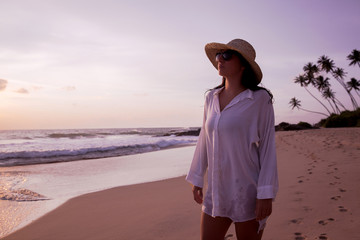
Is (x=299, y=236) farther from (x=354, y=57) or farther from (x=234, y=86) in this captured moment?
→ (x=354, y=57)

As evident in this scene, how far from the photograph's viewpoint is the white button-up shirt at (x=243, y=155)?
1.84 m

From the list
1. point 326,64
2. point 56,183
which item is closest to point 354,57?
point 326,64

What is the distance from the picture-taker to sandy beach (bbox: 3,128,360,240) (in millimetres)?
3398

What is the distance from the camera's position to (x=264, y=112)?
6.14ft

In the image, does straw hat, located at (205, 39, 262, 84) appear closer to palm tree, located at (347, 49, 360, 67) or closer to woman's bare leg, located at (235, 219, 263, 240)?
woman's bare leg, located at (235, 219, 263, 240)

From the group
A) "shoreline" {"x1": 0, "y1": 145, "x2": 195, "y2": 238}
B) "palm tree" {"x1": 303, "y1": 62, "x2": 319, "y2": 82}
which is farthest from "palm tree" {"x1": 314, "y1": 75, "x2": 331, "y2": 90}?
"shoreline" {"x1": 0, "y1": 145, "x2": 195, "y2": 238}

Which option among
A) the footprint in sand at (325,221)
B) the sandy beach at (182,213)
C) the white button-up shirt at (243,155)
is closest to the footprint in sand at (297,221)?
the sandy beach at (182,213)

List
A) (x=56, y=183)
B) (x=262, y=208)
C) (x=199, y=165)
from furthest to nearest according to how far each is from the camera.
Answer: (x=56, y=183), (x=199, y=165), (x=262, y=208)

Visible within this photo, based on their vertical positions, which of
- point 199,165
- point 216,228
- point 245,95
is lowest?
point 216,228

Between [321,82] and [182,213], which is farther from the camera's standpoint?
[321,82]

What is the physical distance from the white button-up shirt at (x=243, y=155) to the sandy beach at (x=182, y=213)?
1.71m

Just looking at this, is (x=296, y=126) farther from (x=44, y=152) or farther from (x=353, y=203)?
(x=353, y=203)

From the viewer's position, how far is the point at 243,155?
6.08 ft

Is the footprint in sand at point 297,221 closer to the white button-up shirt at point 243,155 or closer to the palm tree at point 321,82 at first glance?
the white button-up shirt at point 243,155
